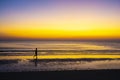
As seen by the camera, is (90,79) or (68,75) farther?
(68,75)

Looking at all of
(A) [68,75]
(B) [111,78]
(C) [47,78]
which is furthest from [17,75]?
(B) [111,78]

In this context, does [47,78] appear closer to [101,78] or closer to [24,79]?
[24,79]

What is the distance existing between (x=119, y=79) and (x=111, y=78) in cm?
41

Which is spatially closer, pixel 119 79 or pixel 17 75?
pixel 119 79

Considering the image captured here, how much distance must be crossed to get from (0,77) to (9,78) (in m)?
0.56

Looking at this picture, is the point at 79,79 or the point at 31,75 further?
the point at 31,75

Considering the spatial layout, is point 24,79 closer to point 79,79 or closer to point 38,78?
point 38,78


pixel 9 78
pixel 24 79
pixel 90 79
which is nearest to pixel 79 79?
pixel 90 79

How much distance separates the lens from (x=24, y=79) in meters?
11.1

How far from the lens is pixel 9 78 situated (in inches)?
443

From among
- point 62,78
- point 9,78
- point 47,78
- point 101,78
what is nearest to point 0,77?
point 9,78

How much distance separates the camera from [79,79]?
11.4 m

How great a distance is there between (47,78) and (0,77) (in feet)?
7.98

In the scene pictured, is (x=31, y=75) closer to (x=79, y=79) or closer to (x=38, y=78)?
(x=38, y=78)
